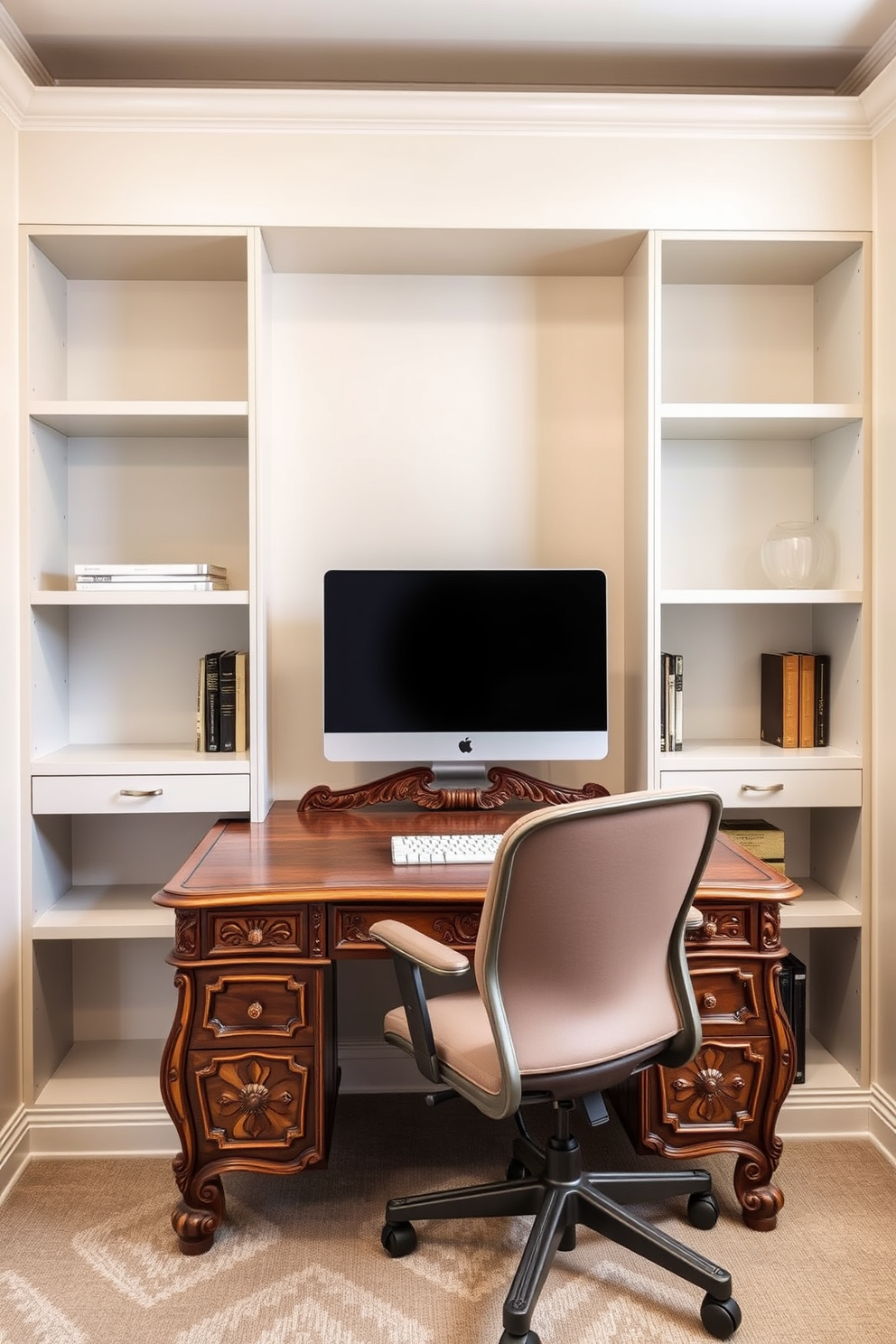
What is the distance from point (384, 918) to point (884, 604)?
1449mm

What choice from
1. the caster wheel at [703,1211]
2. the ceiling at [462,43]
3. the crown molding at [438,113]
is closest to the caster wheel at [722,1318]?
the caster wheel at [703,1211]

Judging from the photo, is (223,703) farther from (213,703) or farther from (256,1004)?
(256,1004)

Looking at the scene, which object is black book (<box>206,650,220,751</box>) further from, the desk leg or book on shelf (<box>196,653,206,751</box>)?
the desk leg

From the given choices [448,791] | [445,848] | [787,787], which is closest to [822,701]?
[787,787]

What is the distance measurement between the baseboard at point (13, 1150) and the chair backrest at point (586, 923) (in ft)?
4.45

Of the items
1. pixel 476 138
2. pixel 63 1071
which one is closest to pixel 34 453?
pixel 476 138

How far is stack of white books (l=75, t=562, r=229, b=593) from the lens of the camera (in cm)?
247

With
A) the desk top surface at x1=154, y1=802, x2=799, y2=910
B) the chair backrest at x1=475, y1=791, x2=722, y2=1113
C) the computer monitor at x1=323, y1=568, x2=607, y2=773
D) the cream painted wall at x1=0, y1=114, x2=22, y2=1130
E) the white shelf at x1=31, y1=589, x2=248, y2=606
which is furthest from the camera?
the computer monitor at x1=323, y1=568, x2=607, y2=773

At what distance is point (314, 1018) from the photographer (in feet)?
6.73

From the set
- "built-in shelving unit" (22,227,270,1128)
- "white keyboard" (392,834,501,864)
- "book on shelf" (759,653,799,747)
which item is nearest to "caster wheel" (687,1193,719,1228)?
"white keyboard" (392,834,501,864)

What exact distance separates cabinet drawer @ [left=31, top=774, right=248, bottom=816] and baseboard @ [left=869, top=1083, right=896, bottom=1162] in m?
1.81

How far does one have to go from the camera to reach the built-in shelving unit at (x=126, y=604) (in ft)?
8.37

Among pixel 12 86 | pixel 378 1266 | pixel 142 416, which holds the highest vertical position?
pixel 12 86

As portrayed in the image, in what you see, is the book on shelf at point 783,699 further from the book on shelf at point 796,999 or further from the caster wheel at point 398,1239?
the caster wheel at point 398,1239
